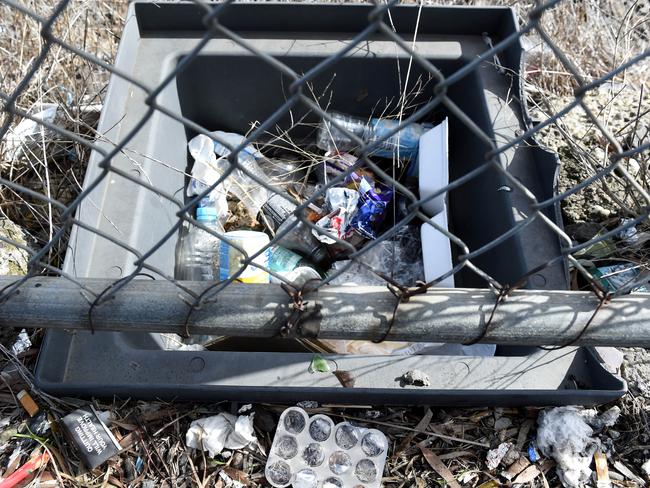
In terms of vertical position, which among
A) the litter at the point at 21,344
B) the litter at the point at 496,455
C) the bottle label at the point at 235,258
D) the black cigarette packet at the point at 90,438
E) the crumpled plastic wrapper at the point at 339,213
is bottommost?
the litter at the point at 496,455

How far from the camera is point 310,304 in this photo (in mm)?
1156

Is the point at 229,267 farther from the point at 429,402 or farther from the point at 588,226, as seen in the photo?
the point at 588,226

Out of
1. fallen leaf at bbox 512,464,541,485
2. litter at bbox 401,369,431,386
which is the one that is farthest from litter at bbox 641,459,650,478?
litter at bbox 401,369,431,386

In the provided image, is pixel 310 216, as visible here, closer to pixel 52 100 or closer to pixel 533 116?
pixel 533 116

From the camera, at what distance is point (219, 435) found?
5.47ft

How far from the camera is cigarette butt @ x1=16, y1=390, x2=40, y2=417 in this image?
172 centimetres

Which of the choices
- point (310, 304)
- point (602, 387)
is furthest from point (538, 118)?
point (310, 304)

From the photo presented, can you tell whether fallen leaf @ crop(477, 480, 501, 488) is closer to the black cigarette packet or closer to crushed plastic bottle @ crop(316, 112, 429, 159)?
the black cigarette packet

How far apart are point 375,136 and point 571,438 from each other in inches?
50.4

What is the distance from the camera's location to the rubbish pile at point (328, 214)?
6.87 feet

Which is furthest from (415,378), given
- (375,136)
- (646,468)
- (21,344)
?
(21,344)

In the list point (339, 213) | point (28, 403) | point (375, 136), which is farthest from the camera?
point (375, 136)

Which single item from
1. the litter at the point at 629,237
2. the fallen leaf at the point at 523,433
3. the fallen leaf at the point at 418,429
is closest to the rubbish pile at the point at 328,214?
the fallen leaf at the point at 418,429

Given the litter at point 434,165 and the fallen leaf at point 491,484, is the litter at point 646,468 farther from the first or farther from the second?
the litter at point 434,165
